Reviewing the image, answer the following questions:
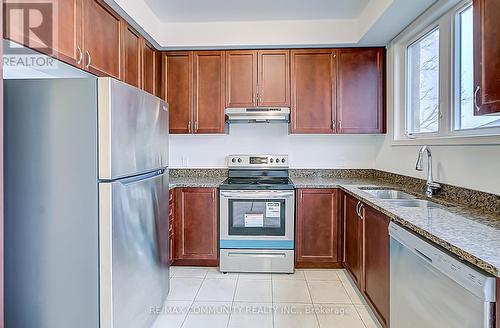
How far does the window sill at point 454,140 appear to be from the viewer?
180 centimetres

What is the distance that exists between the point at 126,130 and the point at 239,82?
6.37ft

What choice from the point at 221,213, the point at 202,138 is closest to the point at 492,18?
the point at 221,213

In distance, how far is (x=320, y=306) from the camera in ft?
8.23

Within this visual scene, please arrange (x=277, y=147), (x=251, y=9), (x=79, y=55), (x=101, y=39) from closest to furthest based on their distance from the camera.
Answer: (x=79, y=55), (x=101, y=39), (x=251, y=9), (x=277, y=147)

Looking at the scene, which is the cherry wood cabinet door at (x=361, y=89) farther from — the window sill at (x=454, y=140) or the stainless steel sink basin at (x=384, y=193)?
the stainless steel sink basin at (x=384, y=193)

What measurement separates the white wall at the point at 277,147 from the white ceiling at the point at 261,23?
0.99 m

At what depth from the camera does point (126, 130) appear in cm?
172

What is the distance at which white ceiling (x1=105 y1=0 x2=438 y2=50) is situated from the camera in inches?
112

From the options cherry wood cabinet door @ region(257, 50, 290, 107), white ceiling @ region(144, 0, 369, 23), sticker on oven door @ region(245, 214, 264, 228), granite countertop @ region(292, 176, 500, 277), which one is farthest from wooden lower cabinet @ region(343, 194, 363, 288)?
white ceiling @ region(144, 0, 369, 23)

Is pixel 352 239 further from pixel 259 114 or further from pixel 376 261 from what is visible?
pixel 259 114

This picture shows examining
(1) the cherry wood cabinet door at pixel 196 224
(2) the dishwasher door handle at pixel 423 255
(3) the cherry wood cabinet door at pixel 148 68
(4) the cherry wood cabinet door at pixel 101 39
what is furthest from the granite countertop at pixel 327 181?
(4) the cherry wood cabinet door at pixel 101 39

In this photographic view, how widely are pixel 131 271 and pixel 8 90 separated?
1.12 metres

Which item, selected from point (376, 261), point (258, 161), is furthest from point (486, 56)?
point (258, 161)

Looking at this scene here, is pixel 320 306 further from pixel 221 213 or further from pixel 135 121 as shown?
pixel 135 121
